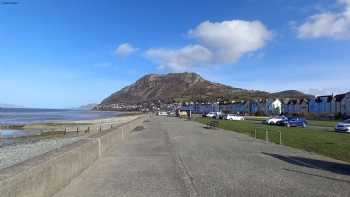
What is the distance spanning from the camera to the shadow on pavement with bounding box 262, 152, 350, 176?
13347 millimetres

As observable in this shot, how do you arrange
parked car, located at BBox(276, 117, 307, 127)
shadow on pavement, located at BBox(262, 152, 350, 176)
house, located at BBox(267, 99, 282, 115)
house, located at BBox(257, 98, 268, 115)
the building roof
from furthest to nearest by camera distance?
house, located at BBox(257, 98, 268, 115) < house, located at BBox(267, 99, 282, 115) < the building roof < parked car, located at BBox(276, 117, 307, 127) < shadow on pavement, located at BBox(262, 152, 350, 176)

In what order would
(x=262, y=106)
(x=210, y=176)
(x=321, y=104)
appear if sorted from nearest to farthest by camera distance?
(x=210, y=176) → (x=321, y=104) → (x=262, y=106)

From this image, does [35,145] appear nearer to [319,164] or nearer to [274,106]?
[319,164]

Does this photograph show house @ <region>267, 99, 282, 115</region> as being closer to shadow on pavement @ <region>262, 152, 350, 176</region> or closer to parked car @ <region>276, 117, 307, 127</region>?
parked car @ <region>276, 117, 307, 127</region>

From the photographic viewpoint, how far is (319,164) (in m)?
14.8

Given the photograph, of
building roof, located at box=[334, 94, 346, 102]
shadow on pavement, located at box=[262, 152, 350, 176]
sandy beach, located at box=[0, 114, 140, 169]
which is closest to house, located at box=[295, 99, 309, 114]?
building roof, located at box=[334, 94, 346, 102]

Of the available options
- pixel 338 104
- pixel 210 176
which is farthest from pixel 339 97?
pixel 210 176

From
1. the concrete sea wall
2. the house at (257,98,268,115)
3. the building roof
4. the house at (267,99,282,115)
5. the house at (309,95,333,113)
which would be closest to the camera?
the concrete sea wall

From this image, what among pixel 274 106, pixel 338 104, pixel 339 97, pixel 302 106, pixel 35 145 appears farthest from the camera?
pixel 274 106

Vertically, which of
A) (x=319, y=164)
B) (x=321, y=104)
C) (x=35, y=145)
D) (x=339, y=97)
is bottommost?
(x=35, y=145)

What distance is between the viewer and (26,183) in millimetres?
6953

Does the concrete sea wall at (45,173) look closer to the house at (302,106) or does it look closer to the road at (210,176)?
the road at (210,176)

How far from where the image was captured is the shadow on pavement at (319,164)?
1335 cm

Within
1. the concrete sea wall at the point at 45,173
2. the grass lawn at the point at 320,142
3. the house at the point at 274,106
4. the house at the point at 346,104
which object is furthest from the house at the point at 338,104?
the concrete sea wall at the point at 45,173
